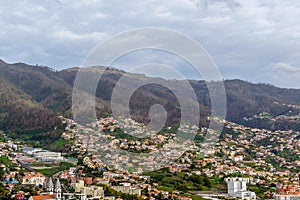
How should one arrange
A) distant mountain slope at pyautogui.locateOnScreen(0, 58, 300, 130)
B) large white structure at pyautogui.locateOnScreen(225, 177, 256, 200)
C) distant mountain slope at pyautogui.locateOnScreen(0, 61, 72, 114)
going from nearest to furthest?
large white structure at pyautogui.locateOnScreen(225, 177, 256, 200) → distant mountain slope at pyautogui.locateOnScreen(0, 58, 300, 130) → distant mountain slope at pyautogui.locateOnScreen(0, 61, 72, 114)

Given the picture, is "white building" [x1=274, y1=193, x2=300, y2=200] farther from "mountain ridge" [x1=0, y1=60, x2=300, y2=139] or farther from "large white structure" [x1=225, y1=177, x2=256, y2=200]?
"mountain ridge" [x1=0, y1=60, x2=300, y2=139]

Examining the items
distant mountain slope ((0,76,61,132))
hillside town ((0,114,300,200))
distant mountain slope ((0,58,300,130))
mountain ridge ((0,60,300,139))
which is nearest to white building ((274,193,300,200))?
hillside town ((0,114,300,200))

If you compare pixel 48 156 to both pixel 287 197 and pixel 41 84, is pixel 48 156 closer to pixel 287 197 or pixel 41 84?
pixel 287 197

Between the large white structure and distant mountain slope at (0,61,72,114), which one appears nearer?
the large white structure

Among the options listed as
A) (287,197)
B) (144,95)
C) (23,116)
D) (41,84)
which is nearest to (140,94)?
(144,95)

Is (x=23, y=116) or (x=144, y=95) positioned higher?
(x=144, y=95)

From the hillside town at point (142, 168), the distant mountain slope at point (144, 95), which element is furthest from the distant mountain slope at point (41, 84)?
the hillside town at point (142, 168)

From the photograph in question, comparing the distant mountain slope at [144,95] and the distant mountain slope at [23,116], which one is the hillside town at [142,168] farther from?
the distant mountain slope at [144,95]

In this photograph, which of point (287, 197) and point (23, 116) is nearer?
point (287, 197)
